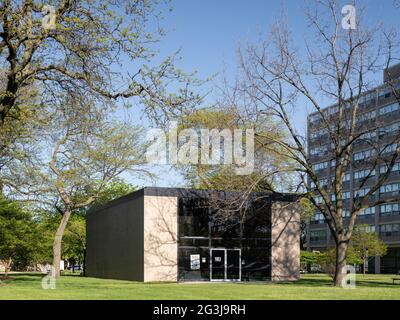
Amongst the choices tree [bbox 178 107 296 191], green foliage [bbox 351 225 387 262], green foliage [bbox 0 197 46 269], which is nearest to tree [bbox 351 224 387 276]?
green foliage [bbox 351 225 387 262]

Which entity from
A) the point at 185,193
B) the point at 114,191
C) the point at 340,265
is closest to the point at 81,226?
the point at 114,191

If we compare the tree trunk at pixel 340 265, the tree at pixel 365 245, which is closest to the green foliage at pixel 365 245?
the tree at pixel 365 245

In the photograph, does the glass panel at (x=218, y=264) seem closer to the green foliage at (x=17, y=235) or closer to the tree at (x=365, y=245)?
the green foliage at (x=17, y=235)

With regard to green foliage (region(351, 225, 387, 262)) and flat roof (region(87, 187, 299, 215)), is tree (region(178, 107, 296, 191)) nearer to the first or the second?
flat roof (region(87, 187, 299, 215))

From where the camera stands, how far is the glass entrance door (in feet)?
153

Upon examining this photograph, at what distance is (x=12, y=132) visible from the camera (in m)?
24.8

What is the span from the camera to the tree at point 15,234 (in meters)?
38.5

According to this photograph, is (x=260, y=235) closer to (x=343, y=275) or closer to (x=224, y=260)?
(x=224, y=260)

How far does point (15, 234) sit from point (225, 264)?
15.4 meters

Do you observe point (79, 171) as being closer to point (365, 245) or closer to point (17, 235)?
point (17, 235)

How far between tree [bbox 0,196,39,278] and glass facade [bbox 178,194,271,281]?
1102cm
